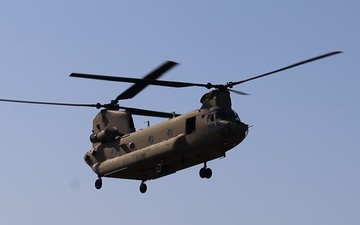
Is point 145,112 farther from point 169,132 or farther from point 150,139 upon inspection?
point 169,132

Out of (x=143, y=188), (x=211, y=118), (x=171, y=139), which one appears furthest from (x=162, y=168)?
(x=211, y=118)

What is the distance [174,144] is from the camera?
201 feet

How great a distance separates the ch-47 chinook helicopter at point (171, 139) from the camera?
60.3 metres

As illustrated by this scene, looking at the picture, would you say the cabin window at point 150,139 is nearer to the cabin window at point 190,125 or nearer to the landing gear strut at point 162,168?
the landing gear strut at point 162,168

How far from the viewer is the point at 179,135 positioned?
61750 mm

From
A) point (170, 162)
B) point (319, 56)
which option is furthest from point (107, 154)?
point (319, 56)

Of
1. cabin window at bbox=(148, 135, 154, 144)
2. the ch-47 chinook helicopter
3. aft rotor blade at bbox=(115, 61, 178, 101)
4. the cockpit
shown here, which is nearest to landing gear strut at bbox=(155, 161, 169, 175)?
the ch-47 chinook helicopter

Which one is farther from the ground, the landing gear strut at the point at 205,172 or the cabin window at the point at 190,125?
the cabin window at the point at 190,125

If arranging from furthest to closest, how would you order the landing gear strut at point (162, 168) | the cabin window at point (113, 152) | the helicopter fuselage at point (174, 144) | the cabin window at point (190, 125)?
the cabin window at point (113, 152) → the landing gear strut at point (162, 168) → the cabin window at point (190, 125) → the helicopter fuselage at point (174, 144)

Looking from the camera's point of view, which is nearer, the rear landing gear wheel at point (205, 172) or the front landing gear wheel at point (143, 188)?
the rear landing gear wheel at point (205, 172)

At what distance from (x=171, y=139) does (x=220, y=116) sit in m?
3.49

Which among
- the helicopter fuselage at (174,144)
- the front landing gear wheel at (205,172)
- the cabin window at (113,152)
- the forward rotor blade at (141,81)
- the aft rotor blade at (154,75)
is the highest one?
the aft rotor blade at (154,75)

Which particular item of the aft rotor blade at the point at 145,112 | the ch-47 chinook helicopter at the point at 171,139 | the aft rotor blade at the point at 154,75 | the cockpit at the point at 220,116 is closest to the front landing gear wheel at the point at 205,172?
the ch-47 chinook helicopter at the point at 171,139

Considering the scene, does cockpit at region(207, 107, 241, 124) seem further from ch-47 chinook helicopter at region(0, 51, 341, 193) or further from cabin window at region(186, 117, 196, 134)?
cabin window at region(186, 117, 196, 134)
